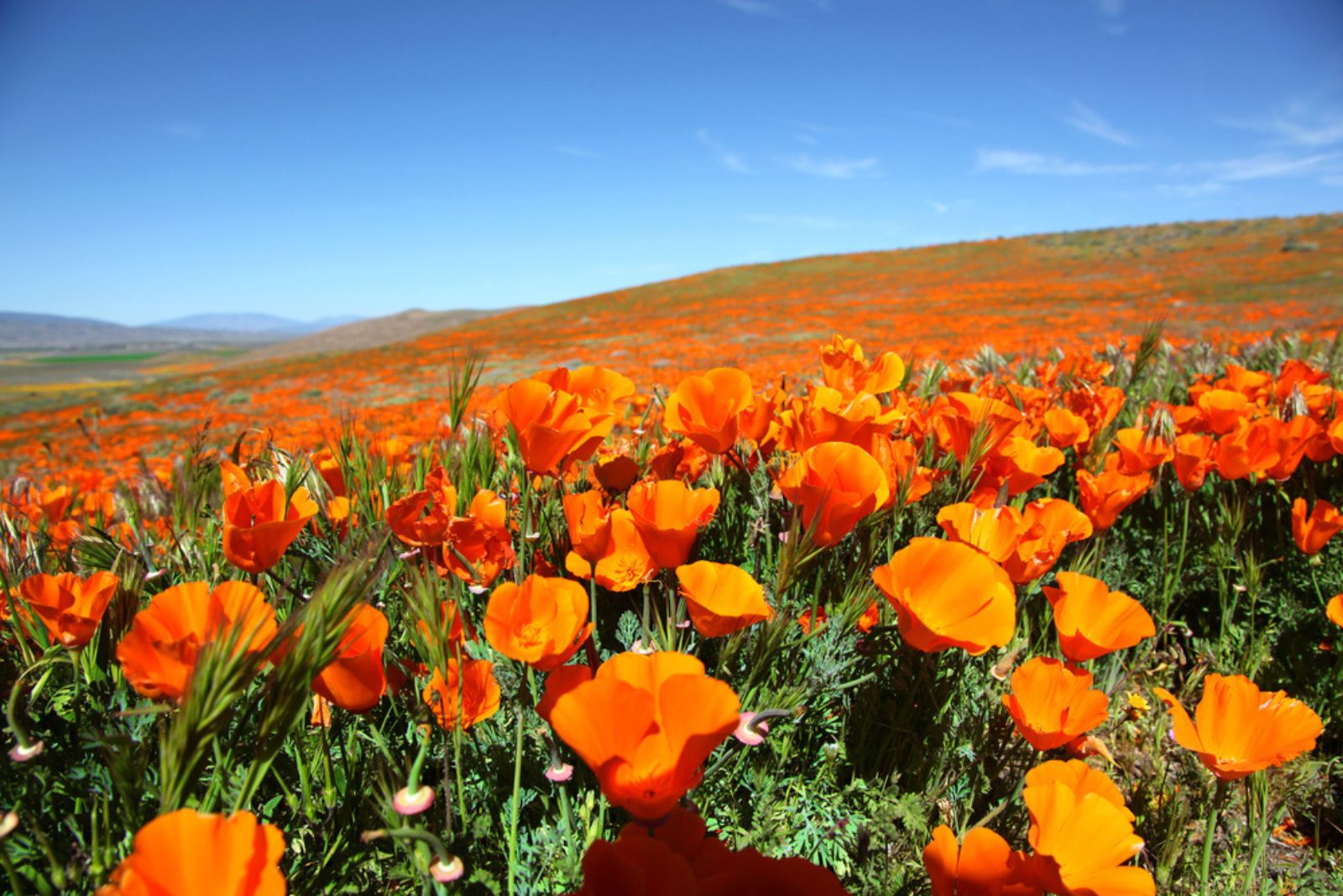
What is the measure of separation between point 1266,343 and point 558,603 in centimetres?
459

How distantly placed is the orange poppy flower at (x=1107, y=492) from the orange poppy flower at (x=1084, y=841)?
2.28 ft

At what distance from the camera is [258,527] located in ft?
2.93

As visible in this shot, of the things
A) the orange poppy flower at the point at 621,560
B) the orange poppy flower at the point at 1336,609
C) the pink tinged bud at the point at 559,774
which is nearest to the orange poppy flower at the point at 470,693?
the pink tinged bud at the point at 559,774

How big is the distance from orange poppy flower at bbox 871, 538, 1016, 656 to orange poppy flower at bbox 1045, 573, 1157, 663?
0.18 metres

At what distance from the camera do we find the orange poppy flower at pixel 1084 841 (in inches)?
27.7

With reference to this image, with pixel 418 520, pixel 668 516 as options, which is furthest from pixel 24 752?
pixel 668 516

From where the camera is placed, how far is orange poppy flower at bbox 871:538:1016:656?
0.86 metres

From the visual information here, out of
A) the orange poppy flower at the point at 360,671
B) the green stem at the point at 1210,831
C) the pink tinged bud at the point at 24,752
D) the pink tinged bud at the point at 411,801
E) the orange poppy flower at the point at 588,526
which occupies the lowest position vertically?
the green stem at the point at 1210,831

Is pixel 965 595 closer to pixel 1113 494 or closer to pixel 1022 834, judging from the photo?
pixel 1022 834

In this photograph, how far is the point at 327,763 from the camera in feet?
2.56

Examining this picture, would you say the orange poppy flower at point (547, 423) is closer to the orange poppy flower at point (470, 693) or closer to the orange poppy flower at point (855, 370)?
the orange poppy flower at point (470, 693)

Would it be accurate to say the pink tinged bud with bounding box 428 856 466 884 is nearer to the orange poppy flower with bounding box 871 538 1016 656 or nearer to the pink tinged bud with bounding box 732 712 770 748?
the pink tinged bud with bounding box 732 712 770 748

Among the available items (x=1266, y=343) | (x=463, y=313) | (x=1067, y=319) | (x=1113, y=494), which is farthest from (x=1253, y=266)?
(x=463, y=313)

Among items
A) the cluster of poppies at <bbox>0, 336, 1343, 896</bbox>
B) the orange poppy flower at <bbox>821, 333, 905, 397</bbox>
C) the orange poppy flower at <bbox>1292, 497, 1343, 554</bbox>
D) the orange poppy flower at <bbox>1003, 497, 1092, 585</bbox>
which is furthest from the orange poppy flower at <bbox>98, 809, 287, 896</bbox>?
the orange poppy flower at <bbox>1292, 497, 1343, 554</bbox>
